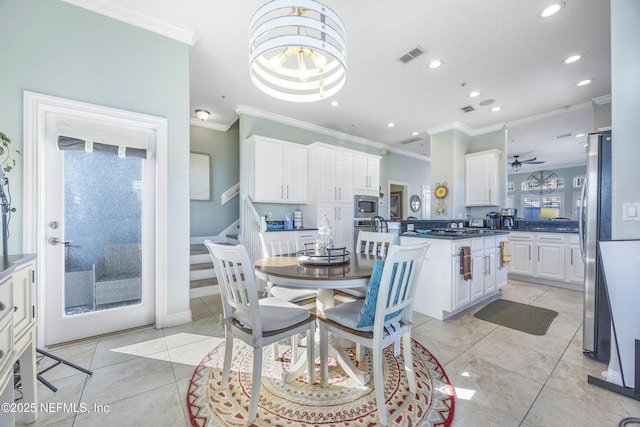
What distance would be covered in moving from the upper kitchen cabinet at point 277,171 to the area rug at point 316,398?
290cm

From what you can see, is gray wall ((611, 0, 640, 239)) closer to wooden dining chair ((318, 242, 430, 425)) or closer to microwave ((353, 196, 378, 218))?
wooden dining chair ((318, 242, 430, 425))

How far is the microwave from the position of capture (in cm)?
546

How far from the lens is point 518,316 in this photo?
2967 millimetres

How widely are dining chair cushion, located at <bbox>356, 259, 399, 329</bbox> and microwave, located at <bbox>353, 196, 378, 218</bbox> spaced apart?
399cm

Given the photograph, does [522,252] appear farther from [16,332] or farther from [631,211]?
[16,332]

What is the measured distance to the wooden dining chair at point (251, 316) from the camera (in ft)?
4.60

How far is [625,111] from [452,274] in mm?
1836

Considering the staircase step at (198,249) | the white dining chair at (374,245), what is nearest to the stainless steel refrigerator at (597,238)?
the white dining chair at (374,245)

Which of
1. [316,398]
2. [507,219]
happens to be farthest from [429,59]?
[316,398]

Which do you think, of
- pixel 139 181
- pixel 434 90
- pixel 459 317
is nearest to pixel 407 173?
pixel 434 90

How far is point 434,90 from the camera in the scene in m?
3.90

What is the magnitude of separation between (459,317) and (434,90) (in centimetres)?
322

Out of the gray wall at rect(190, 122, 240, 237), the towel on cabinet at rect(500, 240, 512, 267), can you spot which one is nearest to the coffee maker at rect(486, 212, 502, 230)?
the towel on cabinet at rect(500, 240, 512, 267)

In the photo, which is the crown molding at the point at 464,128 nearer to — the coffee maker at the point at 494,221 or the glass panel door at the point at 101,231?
the coffee maker at the point at 494,221
